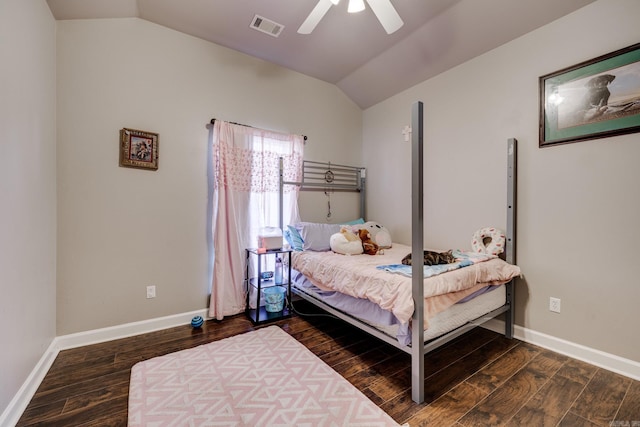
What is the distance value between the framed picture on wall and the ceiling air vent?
239 centimetres

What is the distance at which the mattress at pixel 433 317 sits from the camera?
5.64 feet

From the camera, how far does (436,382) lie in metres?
1.80

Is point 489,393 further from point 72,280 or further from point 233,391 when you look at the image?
point 72,280

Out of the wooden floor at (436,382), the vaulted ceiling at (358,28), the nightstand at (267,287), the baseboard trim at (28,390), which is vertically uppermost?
the vaulted ceiling at (358,28)

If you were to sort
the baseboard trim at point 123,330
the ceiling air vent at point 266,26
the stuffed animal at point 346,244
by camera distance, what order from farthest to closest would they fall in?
the stuffed animal at point 346,244
the ceiling air vent at point 266,26
the baseboard trim at point 123,330

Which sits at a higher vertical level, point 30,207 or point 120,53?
point 120,53

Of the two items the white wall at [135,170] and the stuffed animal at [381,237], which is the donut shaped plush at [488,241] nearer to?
the stuffed animal at [381,237]

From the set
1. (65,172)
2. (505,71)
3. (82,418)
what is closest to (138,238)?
(65,172)

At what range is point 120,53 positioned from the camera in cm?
239

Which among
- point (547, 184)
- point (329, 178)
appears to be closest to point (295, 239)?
point (329, 178)

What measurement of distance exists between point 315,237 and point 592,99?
2540 millimetres

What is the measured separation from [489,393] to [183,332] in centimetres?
246

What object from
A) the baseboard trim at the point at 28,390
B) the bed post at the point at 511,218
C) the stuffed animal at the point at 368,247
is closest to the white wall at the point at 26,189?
the baseboard trim at the point at 28,390

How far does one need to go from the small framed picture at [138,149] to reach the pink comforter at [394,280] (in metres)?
1.75
